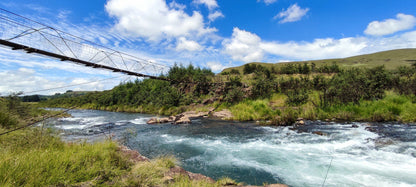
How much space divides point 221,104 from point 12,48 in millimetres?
21108

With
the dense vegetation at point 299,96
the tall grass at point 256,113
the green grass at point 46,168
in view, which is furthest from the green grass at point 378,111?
the green grass at point 46,168

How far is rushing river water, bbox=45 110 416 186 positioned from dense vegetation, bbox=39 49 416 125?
11.2 feet

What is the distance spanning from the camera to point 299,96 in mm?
19812

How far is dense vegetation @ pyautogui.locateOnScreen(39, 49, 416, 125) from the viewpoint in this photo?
15144 millimetres

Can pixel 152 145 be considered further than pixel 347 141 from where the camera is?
Yes

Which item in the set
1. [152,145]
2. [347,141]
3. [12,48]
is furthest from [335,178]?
[12,48]

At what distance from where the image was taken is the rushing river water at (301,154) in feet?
19.7

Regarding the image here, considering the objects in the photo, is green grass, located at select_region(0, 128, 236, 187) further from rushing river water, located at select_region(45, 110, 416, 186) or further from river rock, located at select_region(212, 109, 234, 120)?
river rock, located at select_region(212, 109, 234, 120)

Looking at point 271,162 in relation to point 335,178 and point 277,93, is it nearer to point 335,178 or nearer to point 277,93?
point 335,178

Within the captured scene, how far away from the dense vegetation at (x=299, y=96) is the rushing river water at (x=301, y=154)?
11.2ft

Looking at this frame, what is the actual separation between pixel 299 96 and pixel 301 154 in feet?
43.4

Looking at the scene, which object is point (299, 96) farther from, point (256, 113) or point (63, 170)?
point (63, 170)

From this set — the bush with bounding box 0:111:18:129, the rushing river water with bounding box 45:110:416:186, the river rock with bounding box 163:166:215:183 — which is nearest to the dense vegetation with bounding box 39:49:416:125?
the bush with bounding box 0:111:18:129

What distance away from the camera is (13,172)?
10.7 feet
